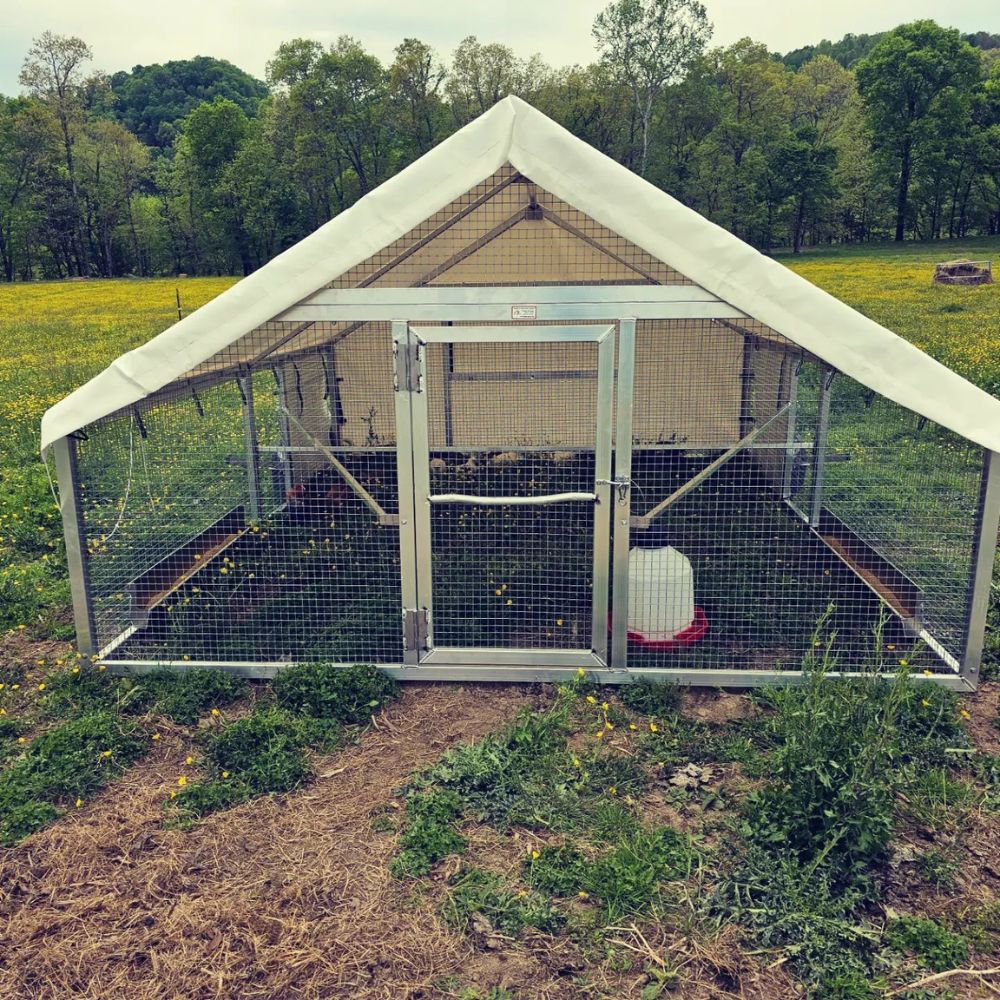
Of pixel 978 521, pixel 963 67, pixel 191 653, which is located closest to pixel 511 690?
pixel 191 653

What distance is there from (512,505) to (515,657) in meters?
0.91

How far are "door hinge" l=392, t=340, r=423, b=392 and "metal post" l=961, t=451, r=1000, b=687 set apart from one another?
2.96m

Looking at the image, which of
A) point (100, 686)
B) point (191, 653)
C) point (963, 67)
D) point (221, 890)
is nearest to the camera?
point (221, 890)

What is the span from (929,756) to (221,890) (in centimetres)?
335

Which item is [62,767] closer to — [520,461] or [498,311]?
[498,311]

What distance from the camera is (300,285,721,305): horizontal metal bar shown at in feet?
14.4

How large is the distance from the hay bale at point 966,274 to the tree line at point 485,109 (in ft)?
82.5

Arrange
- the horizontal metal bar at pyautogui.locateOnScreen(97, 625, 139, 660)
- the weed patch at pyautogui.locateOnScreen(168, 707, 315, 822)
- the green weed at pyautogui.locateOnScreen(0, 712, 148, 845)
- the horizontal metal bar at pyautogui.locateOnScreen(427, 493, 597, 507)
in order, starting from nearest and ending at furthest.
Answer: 1. the green weed at pyautogui.locateOnScreen(0, 712, 148, 845)
2. the weed patch at pyautogui.locateOnScreen(168, 707, 315, 822)
3. the horizontal metal bar at pyautogui.locateOnScreen(427, 493, 597, 507)
4. the horizontal metal bar at pyautogui.locateOnScreen(97, 625, 139, 660)

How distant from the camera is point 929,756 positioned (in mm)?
4355

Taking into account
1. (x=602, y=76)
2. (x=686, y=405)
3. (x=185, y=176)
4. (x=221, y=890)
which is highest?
(x=602, y=76)

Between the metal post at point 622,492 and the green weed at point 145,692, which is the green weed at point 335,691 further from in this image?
the metal post at point 622,492

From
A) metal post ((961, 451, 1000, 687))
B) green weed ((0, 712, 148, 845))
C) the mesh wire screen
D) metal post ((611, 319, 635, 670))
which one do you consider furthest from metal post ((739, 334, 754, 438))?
green weed ((0, 712, 148, 845))

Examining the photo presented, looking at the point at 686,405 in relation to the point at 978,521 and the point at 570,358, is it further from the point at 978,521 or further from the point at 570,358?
the point at 978,521

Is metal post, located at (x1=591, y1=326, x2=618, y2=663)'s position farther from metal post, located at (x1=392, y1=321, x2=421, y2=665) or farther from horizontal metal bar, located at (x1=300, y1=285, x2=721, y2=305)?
metal post, located at (x1=392, y1=321, x2=421, y2=665)
